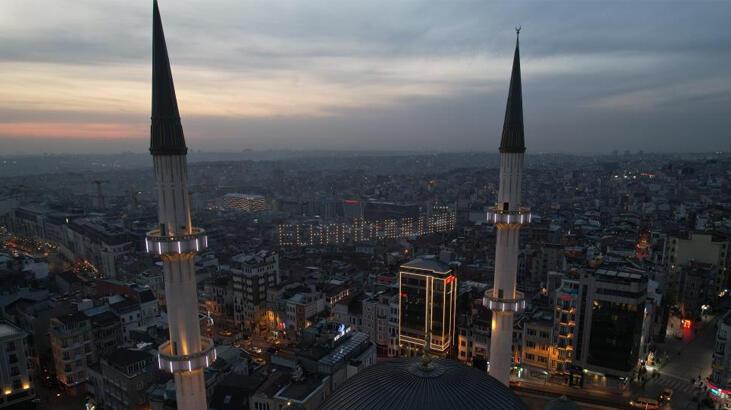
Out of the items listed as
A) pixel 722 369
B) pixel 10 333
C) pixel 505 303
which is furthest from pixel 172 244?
pixel 722 369

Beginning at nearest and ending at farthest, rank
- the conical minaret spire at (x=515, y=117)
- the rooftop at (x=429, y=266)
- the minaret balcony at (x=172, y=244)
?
the minaret balcony at (x=172, y=244) → the conical minaret spire at (x=515, y=117) → the rooftop at (x=429, y=266)

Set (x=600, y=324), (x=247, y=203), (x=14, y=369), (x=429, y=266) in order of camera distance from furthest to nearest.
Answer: (x=247, y=203) → (x=429, y=266) → (x=600, y=324) → (x=14, y=369)

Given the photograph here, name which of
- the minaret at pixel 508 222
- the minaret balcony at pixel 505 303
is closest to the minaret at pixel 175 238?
the minaret balcony at pixel 505 303

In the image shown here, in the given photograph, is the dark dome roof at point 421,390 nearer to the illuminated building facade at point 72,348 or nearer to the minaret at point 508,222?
the minaret at point 508,222

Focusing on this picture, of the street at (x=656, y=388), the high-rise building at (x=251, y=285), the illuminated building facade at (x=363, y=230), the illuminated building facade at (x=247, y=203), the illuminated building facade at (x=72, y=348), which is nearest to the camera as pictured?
the illuminated building facade at (x=72, y=348)

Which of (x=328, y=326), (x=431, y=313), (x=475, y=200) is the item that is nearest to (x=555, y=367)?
(x=431, y=313)

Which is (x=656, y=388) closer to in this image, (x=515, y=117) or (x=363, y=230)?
(x=515, y=117)

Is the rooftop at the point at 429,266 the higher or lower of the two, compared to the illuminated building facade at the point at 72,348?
higher
